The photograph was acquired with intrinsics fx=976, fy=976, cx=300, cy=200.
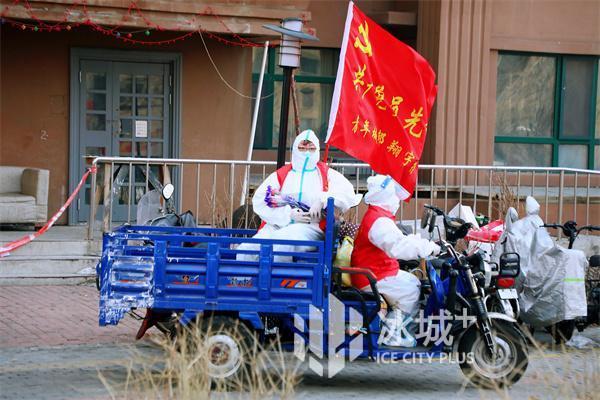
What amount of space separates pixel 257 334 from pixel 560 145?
35.4ft

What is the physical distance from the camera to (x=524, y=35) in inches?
637

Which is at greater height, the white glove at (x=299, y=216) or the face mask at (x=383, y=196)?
the face mask at (x=383, y=196)

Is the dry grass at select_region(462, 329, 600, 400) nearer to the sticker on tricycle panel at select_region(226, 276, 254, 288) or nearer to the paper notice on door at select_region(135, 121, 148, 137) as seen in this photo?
the sticker on tricycle panel at select_region(226, 276, 254, 288)

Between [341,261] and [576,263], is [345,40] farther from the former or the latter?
[576,263]

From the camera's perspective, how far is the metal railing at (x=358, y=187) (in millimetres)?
11656

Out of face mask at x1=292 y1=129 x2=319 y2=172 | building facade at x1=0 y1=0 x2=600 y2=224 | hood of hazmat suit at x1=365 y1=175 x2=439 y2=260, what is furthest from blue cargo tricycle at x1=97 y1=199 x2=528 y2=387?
building facade at x1=0 y1=0 x2=600 y2=224

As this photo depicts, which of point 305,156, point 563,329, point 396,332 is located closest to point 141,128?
point 305,156

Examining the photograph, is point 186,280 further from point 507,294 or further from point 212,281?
point 507,294

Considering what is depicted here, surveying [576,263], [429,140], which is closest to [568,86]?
[429,140]

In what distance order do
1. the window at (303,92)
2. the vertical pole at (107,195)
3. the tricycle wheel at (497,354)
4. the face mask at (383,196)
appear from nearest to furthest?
the tricycle wheel at (497,354) < the face mask at (383,196) < the vertical pole at (107,195) < the window at (303,92)

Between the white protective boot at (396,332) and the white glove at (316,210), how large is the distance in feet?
3.19

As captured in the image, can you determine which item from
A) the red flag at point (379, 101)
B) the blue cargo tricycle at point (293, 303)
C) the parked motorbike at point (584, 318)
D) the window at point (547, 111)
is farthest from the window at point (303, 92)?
the blue cargo tricycle at point (293, 303)

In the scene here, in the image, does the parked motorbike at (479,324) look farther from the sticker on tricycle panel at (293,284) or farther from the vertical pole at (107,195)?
the vertical pole at (107,195)

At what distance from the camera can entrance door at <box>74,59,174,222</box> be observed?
1450 centimetres
